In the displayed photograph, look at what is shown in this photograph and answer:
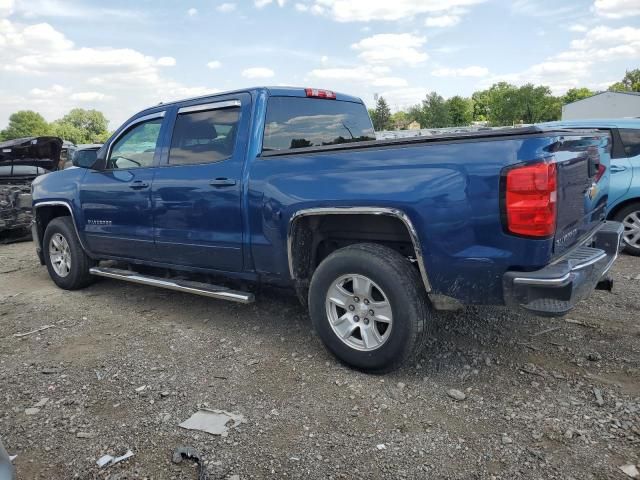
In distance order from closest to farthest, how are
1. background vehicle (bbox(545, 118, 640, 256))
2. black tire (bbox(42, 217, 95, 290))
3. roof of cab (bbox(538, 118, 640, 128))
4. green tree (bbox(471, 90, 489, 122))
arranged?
black tire (bbox(42, 217, 95, 290))
background vehicle (bbox(545, 118, 640, 256))
roof of cab (bbox(538, 118, 640, 128))
green tree (bbox(471, 90, 489, 122))

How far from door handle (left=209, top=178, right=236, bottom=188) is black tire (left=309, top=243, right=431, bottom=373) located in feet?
3.32

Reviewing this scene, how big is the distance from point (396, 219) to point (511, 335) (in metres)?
1.50

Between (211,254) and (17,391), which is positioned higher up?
(211,254)

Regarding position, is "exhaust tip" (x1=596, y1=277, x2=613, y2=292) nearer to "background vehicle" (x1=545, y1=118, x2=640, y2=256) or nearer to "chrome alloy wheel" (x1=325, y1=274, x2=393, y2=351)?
"chrome alloy wheel" (x1=325, y1=274, x2=393, y2=351)

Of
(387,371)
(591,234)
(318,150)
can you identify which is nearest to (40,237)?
(318,150)

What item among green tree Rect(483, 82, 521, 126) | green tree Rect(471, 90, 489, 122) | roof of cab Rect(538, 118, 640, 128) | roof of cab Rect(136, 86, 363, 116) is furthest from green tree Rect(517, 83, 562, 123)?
roof of cab Rect(136, 86, 363, 116)

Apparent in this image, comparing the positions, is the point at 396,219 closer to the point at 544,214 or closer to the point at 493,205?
the point at 493,205

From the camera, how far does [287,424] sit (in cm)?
292

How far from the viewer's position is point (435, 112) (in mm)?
67812

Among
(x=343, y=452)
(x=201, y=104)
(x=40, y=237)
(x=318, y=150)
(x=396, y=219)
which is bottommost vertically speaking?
(x=343, y=452)

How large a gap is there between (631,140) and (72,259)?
670 cm

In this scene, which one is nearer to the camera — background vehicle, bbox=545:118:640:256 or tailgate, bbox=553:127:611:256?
tailgate, bbox=553:127:611:256

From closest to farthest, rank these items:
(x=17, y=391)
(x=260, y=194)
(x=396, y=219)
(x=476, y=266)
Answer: (x=476, y=266) < (x=396, y=219) < (x=17, y=391) < (x=260, y=194)

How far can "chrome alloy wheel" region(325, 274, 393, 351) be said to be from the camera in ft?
10.7
